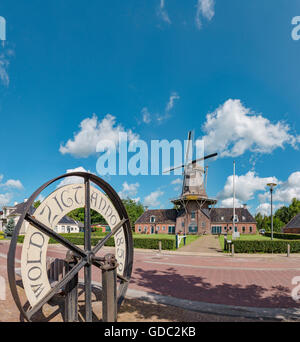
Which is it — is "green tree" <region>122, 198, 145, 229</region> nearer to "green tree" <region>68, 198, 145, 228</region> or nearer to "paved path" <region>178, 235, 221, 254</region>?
"green tree" <region>68, 198, 145, 228</region>

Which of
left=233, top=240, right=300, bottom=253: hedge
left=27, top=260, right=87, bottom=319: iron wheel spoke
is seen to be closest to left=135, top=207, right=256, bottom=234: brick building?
left=233, top=240, right=300, bottom=253: hedge

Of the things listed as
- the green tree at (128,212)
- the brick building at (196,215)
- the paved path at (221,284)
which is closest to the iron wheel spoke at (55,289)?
the paved path at (221,284)

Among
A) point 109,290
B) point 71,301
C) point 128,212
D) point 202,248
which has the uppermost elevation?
point 109,290

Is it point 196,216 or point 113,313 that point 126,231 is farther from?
point 196,216

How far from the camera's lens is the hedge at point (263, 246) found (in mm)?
17875

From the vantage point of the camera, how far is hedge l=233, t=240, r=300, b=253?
1788 centimetres

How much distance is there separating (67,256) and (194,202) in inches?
1768

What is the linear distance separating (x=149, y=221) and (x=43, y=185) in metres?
51.7

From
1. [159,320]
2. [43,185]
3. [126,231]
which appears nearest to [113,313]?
[159,320]

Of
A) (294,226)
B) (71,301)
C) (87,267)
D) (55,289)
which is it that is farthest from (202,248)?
(294,226)

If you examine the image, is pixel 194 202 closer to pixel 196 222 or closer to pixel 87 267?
pixel 196 222

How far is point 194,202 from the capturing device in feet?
157

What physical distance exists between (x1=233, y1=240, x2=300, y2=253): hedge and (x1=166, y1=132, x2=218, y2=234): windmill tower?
27746 millimetres

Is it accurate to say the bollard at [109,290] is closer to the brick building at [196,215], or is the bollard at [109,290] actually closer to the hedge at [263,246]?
the hedge at [263,246]
